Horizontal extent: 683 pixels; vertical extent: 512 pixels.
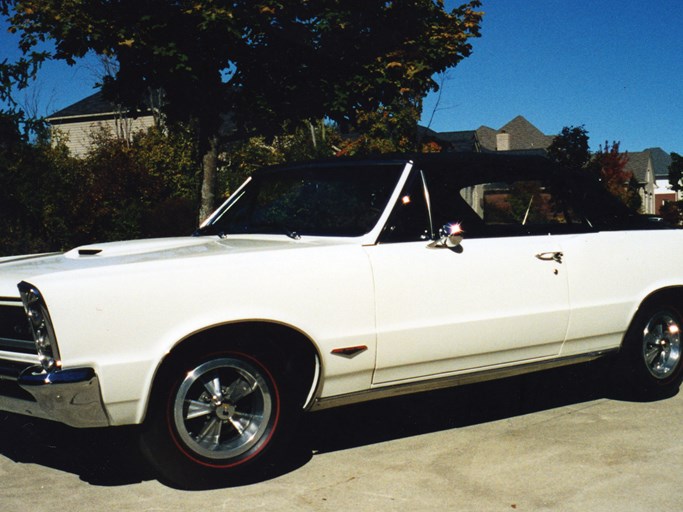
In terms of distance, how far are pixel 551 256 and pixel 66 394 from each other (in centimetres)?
294

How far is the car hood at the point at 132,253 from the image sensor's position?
4.04 meters

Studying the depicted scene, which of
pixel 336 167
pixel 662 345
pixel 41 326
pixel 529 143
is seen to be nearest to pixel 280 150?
pixel 662 345

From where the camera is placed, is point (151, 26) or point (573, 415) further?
point (151, 26)

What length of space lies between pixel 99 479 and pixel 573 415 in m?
3.05

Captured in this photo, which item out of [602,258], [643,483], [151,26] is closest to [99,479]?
[643,483]

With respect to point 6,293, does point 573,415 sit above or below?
below

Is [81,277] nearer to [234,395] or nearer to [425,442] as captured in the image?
[234,395]

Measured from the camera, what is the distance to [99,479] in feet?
14.1

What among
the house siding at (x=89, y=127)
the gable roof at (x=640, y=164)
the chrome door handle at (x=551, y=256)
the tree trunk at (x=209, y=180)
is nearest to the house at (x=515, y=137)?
the gable roof at (x=640, y=164)

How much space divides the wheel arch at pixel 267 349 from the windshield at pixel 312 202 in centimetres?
71

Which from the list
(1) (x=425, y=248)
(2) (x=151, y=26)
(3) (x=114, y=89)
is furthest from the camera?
(3) (x=114, y=89)

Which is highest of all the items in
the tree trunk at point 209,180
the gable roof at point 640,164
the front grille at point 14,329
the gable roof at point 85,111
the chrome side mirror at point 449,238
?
the gable roof at point 85,111

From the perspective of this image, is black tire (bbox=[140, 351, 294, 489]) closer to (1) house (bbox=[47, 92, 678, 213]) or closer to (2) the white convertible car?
(2) the white convertible car

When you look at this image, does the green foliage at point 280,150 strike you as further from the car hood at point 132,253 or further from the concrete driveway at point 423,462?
the car hood at point 132,253
